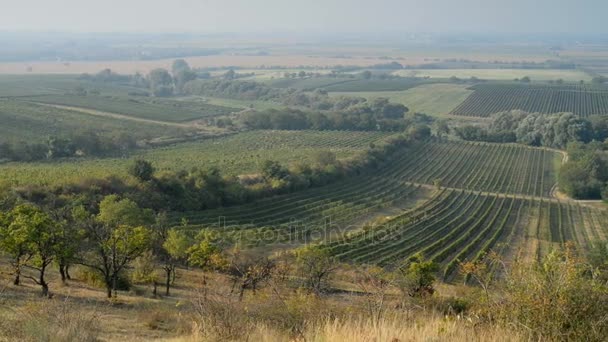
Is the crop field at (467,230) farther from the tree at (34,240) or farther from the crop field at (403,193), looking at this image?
the tree at (34,240)

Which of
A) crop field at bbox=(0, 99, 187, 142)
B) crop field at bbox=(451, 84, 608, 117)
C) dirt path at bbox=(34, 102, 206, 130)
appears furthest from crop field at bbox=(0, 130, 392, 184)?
crop field at bbox=(451, 84, 608, 117)

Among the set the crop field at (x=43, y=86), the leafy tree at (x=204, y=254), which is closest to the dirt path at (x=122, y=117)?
the crop field at (x=43, y=86)

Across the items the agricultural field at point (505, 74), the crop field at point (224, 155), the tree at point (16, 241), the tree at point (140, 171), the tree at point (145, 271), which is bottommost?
the crop field at point (224, 155)

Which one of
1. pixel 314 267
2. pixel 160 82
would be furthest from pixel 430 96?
pixel 314 267

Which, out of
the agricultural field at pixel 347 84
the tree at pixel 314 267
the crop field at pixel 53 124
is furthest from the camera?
the agricultural field at pixel 347 84

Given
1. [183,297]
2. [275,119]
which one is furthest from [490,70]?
[183,297]

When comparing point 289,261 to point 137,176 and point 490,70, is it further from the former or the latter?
point 490,70

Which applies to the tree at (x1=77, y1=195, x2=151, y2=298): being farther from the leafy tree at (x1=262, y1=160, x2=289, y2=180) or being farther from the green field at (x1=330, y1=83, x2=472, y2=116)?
the green field at (x1=330, y1=83, x2=472, y2=116)
